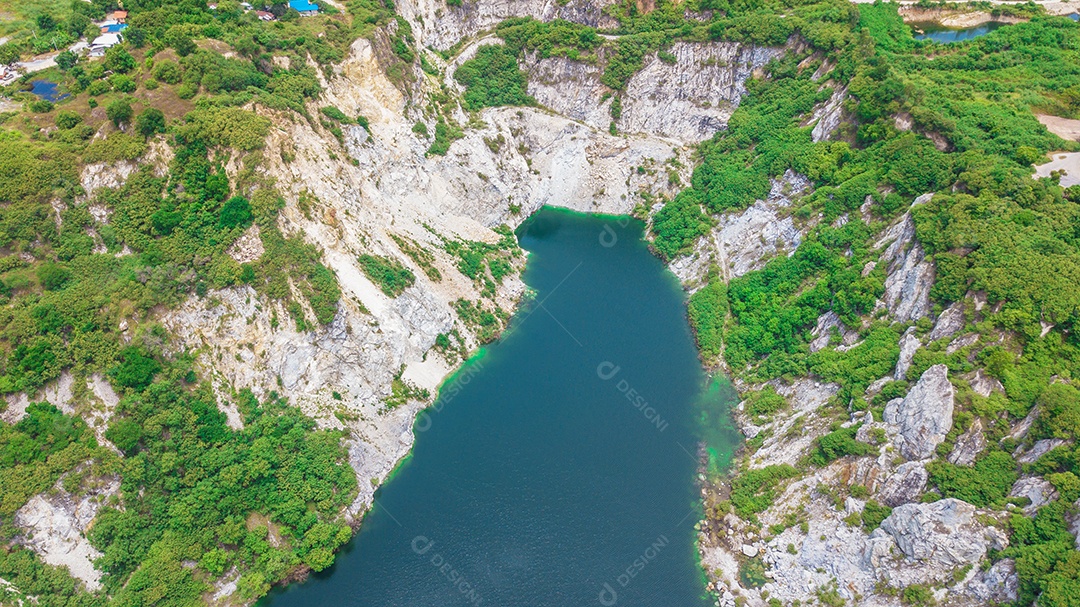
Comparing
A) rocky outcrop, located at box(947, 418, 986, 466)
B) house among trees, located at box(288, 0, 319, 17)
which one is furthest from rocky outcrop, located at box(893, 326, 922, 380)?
house among trees, located at box(288, 0, 319, 17)

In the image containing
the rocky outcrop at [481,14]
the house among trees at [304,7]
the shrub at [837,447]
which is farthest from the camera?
the rocky outcrop at [481,14]

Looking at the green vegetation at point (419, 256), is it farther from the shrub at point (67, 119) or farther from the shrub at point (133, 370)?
the shrub at point (67, 119)

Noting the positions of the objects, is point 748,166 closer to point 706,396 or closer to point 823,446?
point 706,396

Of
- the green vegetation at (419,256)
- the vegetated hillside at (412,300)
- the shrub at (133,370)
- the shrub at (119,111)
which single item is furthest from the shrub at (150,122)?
the green vegetation at (419,256)

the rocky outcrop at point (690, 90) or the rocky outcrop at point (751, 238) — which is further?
the rocky outcrop at point (690, 90)

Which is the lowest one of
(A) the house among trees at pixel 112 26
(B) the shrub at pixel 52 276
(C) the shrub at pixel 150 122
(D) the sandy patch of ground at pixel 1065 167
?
(B) the shrub at pixel 52 276

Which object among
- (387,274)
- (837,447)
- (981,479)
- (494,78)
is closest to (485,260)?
(387,274)

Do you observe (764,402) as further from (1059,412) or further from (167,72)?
(167,72)

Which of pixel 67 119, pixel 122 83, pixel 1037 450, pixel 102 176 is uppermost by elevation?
pixel 122 83
